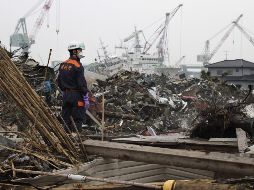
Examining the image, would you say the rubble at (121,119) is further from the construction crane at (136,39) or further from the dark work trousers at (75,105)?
the construction crane at (136,39)

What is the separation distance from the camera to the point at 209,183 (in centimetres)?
251

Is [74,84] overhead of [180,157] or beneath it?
overhead

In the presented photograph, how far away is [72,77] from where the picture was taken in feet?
21.7

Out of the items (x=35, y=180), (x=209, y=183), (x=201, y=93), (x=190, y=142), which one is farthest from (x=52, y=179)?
(x=201, y=93)

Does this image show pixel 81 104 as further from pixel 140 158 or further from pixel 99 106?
pixel 99 106

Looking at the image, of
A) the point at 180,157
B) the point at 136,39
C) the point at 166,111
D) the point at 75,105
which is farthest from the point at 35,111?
the point at 136,39

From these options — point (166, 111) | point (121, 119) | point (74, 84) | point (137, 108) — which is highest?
point (74, 84)

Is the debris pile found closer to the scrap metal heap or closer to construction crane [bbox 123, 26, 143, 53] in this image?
the scrap metal heap

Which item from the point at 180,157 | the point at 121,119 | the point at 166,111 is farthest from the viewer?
the point at 166,111

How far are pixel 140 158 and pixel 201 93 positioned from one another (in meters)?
13.4

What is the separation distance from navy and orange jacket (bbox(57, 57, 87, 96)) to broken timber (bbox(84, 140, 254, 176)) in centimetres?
277

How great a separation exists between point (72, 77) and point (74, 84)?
0.40 feet

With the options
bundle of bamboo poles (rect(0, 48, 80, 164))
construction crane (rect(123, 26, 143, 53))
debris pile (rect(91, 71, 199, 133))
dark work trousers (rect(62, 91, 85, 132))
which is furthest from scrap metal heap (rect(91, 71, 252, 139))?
construction crane (rect(123, 26, 143, 53))

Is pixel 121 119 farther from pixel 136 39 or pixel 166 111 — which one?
pixel 136 39
